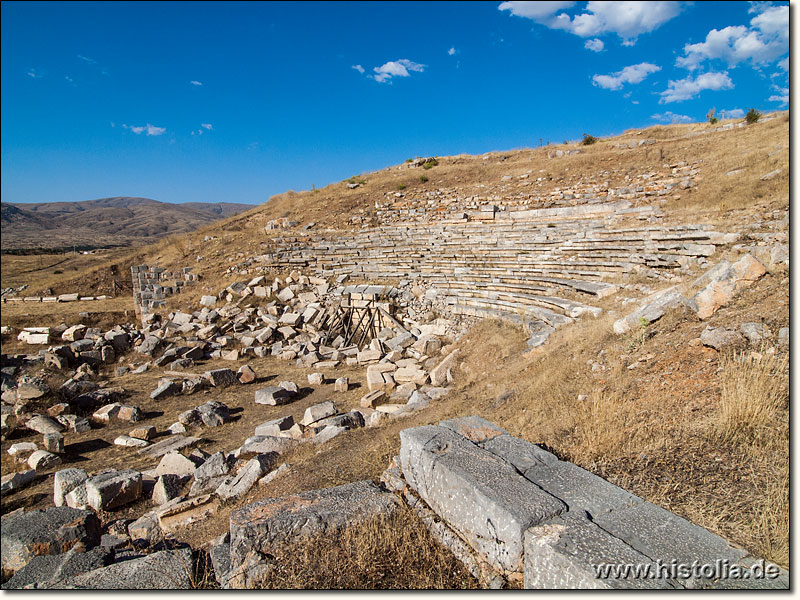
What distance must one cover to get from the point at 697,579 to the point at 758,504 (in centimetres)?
108

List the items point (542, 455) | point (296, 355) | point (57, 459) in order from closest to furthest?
point (542, 455) → point (57, 459) → point (296, 355)

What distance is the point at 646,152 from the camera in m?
22.2

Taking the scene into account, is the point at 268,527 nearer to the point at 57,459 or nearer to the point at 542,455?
the point at 542,455

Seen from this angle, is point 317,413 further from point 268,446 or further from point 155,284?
point 155,284

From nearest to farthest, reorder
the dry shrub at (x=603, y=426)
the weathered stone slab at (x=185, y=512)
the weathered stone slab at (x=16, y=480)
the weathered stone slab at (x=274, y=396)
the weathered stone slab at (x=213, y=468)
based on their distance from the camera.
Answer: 1. the dry shrub at (x=603, y=426)
2. the weathered stone slab at (x=185, y=512)
3. the weathered stone slab at (x=213, y=468)
4. the weathered stone slab at (x=16, y=480)
5. the weathered stone slab at (x=274, y=396)

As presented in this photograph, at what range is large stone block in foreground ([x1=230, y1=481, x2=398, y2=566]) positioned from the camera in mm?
3082

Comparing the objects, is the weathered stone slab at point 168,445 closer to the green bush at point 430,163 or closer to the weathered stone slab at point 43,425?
the weathered stone slab at point 43,425

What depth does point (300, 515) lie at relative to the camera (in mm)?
3271

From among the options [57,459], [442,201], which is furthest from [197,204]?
[57,459]

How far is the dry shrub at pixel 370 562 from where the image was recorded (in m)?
2.75

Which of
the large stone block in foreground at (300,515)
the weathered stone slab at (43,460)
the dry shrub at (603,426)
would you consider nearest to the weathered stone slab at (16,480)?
the weathered stone slab at (43,460)

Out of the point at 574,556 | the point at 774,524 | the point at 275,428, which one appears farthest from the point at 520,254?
the point at 574,556

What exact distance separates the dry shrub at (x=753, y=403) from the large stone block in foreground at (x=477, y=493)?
6.03ft

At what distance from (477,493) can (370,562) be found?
85cm
